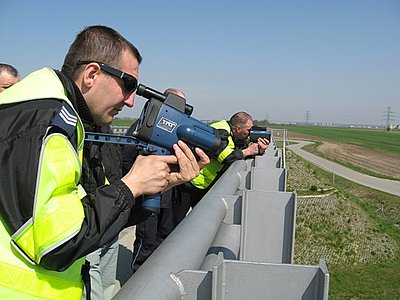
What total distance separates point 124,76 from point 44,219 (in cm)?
87

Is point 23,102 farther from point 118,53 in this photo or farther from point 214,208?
point 214,208

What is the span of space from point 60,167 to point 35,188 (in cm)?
11

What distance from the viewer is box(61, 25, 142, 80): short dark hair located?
206 centimetres

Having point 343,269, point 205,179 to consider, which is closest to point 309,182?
point 343,269

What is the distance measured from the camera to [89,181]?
2109mm

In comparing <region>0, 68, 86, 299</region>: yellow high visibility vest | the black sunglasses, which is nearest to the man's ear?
the black sunglasses

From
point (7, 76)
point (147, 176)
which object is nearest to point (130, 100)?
point (147, 176)

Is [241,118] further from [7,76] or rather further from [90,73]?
[90,73]

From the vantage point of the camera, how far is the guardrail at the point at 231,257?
147 cm

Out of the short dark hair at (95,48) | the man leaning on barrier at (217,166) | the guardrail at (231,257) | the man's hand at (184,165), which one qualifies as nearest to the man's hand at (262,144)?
the man leaning on barrier at (217,166)

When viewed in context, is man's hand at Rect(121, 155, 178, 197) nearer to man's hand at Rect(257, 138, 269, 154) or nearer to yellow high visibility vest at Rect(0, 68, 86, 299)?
yellow high visibility vest at Rect(0, 68, 86, 299)

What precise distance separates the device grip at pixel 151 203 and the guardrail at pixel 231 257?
0.24 m

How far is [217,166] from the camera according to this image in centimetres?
603

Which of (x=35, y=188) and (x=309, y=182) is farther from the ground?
(x=35, y=188)
